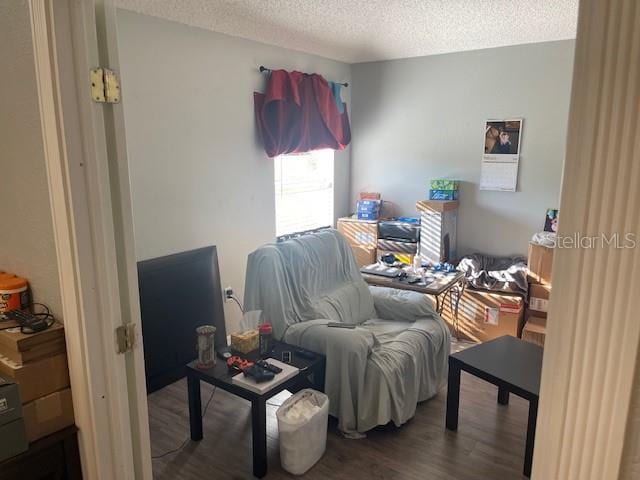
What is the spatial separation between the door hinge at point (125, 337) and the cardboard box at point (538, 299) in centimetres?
338

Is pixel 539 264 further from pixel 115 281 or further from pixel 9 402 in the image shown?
pixel 9 402

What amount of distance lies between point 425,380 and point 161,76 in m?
2.61

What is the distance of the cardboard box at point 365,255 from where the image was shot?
4.67m

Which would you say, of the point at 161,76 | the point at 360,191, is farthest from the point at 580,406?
the point at 360,191

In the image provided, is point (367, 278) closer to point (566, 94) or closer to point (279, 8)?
point (279, 8)

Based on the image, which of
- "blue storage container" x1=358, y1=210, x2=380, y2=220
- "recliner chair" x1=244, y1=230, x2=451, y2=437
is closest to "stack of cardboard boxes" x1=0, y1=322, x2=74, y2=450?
"recliner chair" x1=244, y1=230, x2=451, y2=437

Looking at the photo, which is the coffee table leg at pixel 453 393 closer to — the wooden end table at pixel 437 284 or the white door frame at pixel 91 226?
the wooden end table at pixel 437 284

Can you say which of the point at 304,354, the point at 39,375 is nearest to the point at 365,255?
the point at 304,354

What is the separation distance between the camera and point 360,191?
513 cm

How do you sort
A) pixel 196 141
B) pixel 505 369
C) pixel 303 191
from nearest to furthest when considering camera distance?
pixel 505 369 < pixel 196 141 < pixel 303 191

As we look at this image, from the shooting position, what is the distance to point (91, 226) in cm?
122

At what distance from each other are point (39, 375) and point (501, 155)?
3.97 m

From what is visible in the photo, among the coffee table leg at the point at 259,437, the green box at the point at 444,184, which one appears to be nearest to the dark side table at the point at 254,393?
the coffee table leg at the point at 259,437

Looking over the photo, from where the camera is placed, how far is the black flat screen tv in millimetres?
3045
